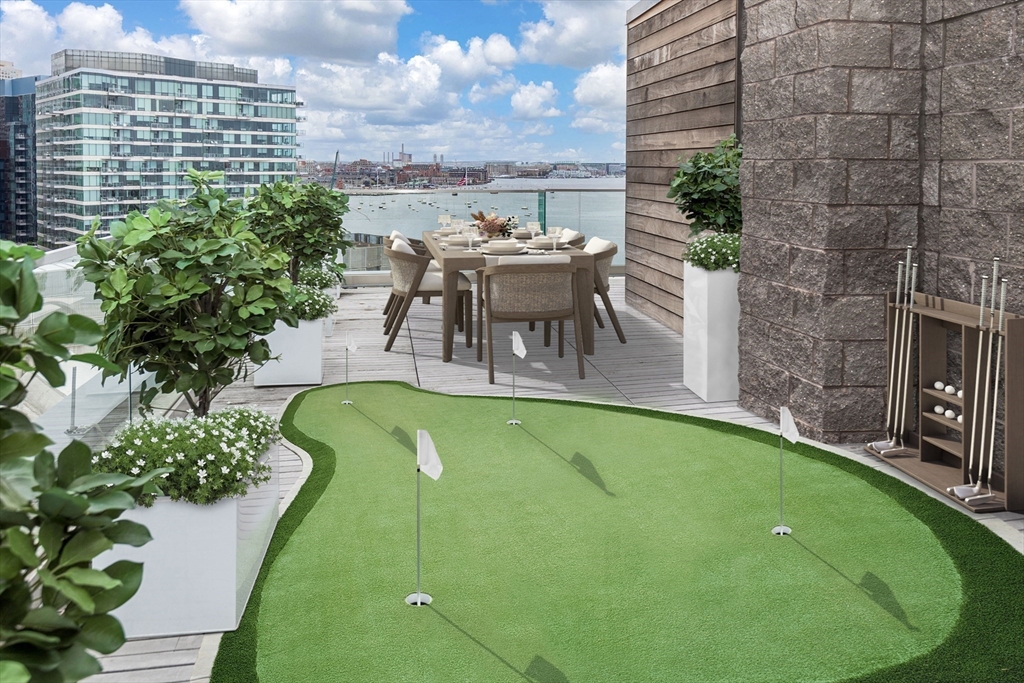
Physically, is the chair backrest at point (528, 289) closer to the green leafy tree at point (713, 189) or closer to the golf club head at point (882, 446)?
the green leafy tree at point (713, 189)

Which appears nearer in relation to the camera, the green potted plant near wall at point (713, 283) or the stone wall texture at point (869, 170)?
the stone wall texture at point (869, 170)

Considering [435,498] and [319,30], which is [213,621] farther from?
[319,30]

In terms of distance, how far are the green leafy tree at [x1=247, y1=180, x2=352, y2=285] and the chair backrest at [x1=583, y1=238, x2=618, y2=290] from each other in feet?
6.10

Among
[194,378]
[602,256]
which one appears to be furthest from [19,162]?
[194,378]

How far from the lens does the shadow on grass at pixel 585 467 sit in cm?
377

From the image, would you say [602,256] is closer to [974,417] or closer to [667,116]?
[667,116]

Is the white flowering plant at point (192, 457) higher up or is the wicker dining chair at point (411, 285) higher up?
the wicker dining chair at point (411, 285)

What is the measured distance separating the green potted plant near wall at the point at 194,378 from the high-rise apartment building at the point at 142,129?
47.8m

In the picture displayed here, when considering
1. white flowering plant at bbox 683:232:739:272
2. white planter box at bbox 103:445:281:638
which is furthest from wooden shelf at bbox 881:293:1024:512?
white planter box at bbox 103:445:281:638

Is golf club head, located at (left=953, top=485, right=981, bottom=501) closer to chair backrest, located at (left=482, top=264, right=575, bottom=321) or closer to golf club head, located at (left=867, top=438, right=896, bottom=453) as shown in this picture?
golf club head, located at (left=867, top=438, right=896, bottom=453)

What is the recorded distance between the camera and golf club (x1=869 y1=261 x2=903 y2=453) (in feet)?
12.9


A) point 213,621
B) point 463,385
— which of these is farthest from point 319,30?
point 213,621

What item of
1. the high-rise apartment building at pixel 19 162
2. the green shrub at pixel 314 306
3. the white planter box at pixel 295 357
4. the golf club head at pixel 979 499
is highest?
the high-rise apartment building at pixel 19 162

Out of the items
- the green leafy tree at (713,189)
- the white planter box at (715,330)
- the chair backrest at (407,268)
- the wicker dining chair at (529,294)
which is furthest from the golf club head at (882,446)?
the chair backrest at (407,268)
